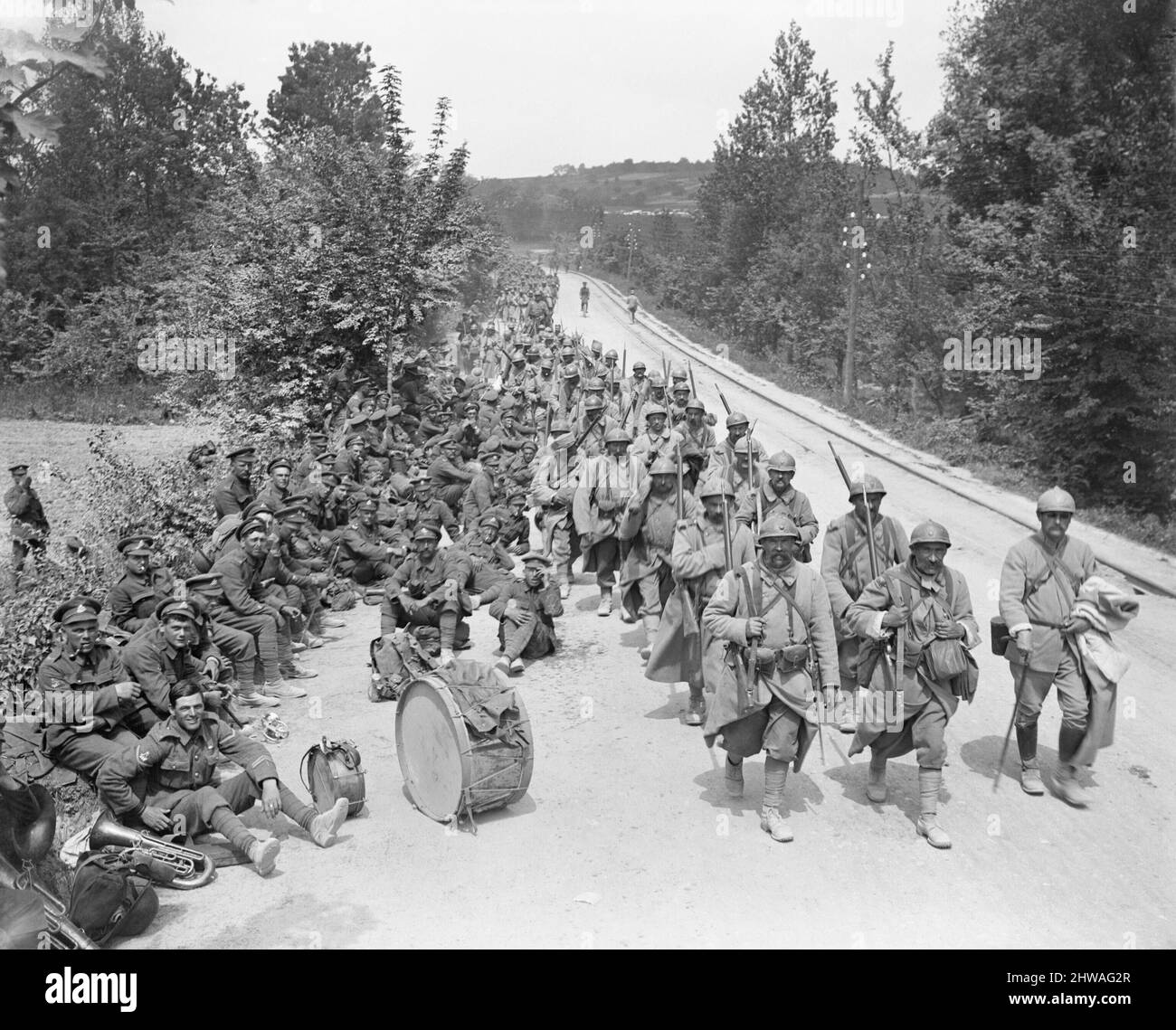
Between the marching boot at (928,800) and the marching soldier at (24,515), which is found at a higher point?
the marching soldier at (24,515)

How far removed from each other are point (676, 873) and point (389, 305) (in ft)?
52.5

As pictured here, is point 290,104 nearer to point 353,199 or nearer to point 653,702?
point 353,199

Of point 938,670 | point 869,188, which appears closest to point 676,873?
point 938,670

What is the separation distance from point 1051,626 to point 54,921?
643 cm

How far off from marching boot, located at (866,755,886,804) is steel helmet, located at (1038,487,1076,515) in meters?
2.09

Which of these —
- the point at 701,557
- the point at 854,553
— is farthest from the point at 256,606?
the point at 854,553

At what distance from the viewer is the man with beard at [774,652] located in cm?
693

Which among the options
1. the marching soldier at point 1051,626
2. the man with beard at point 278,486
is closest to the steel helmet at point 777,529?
the marching soldier at point 1051,626

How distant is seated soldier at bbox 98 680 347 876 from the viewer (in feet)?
22.3

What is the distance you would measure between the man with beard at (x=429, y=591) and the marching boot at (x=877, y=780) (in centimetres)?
422

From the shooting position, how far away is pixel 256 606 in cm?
991

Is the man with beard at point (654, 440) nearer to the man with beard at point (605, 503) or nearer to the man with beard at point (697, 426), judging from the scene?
the man with beard at point (605, 503)

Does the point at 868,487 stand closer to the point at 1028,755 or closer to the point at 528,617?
the point at 1028,755

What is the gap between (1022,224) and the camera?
23.2 meters
